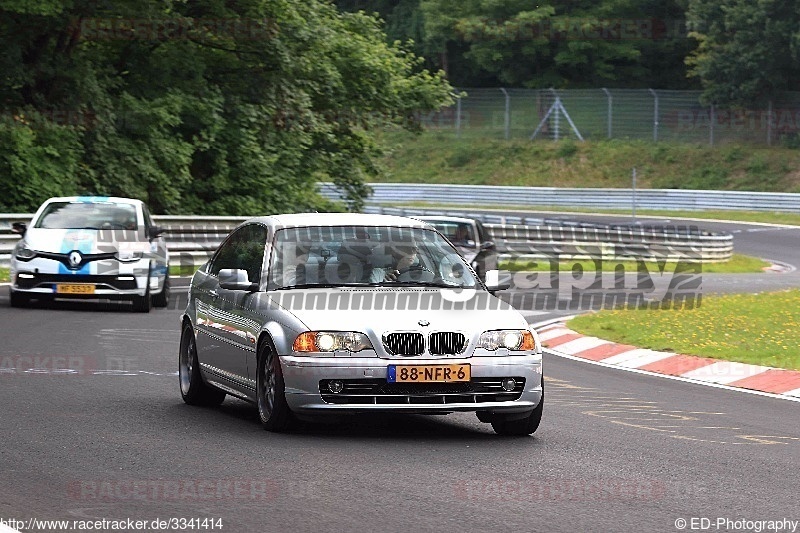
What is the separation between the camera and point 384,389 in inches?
390

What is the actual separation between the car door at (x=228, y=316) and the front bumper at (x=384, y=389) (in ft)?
2.45

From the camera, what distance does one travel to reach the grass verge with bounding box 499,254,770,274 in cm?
3659

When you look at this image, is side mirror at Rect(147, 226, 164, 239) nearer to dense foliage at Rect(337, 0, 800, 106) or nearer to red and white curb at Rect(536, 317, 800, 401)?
red and white curb at Rect(536, 317, 800, 401)

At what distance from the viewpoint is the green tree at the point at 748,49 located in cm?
6875

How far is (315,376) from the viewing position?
9.85 metres

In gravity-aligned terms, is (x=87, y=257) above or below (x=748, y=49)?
below

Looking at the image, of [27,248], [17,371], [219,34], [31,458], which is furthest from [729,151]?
[31,458]

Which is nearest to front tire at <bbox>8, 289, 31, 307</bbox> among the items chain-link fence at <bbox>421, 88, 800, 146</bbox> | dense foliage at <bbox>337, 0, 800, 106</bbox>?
chain-link fence at <bbox>421, 88, 800, 146</bbox>

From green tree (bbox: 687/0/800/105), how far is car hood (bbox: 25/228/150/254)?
1973 inches

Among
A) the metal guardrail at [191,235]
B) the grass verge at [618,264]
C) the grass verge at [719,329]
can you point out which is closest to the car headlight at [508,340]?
the grass verge at [719,329]

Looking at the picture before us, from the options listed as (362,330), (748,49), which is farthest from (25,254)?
(748,49)

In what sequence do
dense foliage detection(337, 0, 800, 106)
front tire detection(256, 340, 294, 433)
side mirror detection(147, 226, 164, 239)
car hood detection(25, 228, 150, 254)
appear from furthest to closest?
1. dense foliage detection(337, 0, 800, 106)
2. side mirror detection(147, 226, 164, 239)
3. car hood detection(25, 228, 150, 254)
4. front tire detection(256, 340, 294, 433)

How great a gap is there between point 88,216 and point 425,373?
13032 mm

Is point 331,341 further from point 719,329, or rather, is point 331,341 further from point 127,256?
point 127,256
